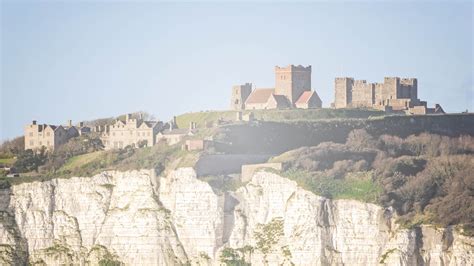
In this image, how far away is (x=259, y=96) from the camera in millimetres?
117875

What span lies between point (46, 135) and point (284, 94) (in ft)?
48.4

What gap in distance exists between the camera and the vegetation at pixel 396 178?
312 feet

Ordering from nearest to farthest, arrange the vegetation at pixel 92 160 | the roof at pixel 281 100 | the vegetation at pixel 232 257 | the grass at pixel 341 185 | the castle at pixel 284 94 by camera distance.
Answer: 1. the grass at pixel 341 185
2. the vegetation at pixel 232 257
3. the vegetation at pixel 92 160
4. the roof at pixel 281 100
5. the castle at pixel 284 94

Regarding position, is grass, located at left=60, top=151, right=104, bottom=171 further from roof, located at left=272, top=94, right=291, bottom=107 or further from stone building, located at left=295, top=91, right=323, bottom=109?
stone building, located at left=295, top=91, right=323, bottom=109

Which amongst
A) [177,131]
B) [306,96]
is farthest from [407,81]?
[177,131]

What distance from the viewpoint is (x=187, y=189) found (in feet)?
327

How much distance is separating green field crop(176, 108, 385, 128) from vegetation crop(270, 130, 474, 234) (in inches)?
336

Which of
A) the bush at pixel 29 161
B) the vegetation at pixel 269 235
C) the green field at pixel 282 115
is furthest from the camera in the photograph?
the green field at pixel 282 115

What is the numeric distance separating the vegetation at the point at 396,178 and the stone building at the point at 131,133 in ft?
33.9

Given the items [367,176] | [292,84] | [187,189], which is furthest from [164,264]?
[292,84]

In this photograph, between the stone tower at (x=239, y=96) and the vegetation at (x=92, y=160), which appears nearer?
the vegetation at (x=92, y=160)

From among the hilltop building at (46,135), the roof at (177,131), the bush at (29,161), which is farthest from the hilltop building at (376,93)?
the bush at (29,161)

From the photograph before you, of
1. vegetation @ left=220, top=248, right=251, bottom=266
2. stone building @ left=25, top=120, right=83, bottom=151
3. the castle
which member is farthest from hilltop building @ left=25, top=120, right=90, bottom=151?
vegetation @ left=220, top=248, right=251, bottom=266

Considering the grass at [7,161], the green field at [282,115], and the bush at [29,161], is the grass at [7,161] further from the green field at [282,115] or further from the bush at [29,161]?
the green field at [282,115]
